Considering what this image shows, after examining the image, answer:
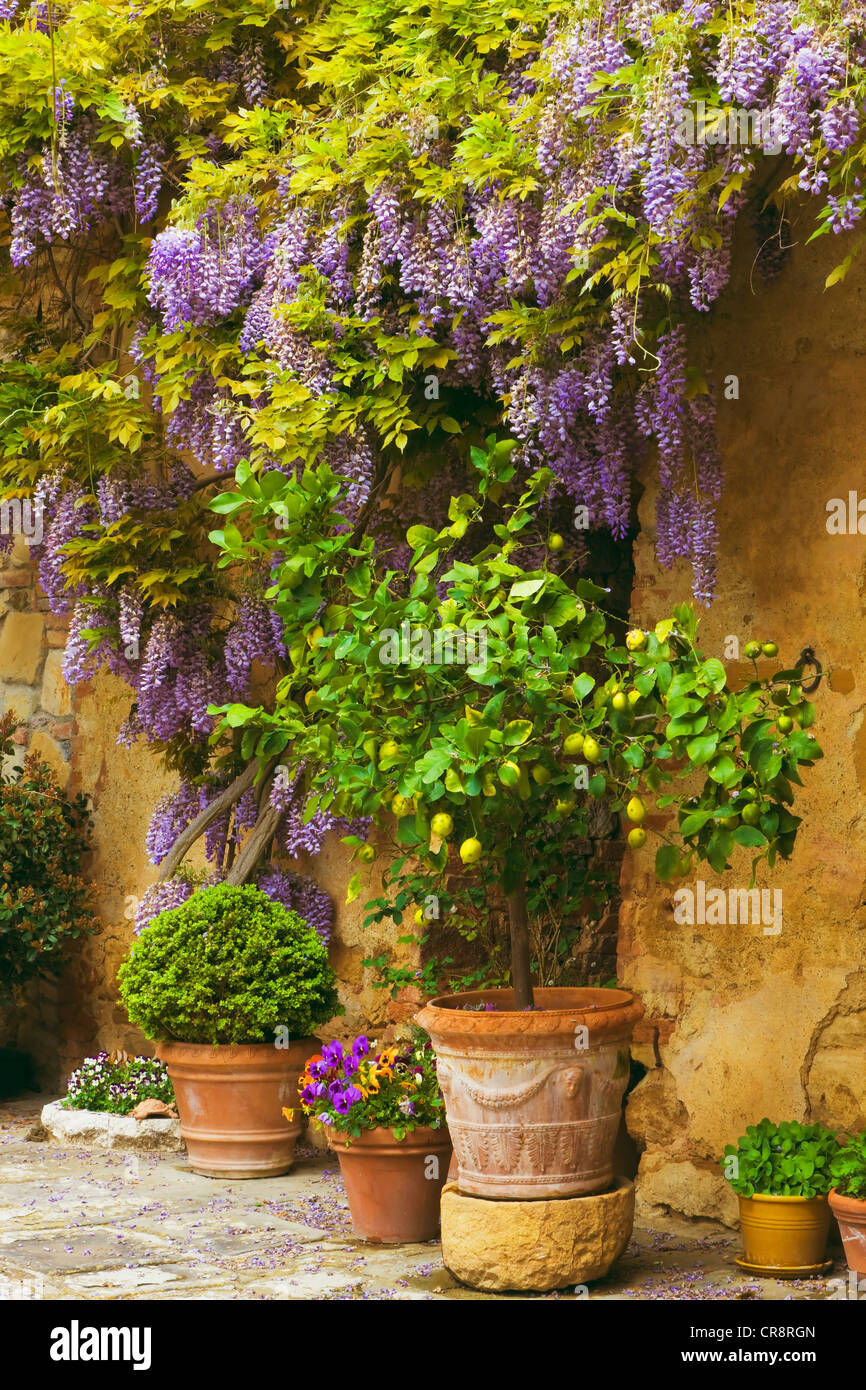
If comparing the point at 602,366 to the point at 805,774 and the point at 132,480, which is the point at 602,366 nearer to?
the point at 805,774

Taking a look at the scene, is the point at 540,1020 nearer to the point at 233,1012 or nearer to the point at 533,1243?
the point at 533,1243

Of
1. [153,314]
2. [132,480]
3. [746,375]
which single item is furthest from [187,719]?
[746,375]

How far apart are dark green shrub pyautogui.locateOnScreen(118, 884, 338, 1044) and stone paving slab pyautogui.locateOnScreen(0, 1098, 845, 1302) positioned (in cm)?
47

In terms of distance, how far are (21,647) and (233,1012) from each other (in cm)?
265

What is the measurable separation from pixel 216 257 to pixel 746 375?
65.0 inches

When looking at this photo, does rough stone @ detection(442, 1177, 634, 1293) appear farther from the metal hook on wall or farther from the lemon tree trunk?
the metal hook on wall

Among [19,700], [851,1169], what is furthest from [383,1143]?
[19,700]

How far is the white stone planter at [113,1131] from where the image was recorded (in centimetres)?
514

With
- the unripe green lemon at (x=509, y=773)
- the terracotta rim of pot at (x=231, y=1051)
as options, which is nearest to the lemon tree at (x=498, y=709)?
the unripe green lemon at (x=509, y=773)

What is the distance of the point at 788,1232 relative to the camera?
3.58 m

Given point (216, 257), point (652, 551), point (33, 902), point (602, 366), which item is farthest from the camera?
point (33, 902)

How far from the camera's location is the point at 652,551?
4293 millimetres

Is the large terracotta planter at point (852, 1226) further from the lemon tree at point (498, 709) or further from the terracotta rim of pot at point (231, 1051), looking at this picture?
the terracotta rim of pot at point (231, 1051)

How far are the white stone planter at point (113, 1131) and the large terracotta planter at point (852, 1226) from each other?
7.89ft
